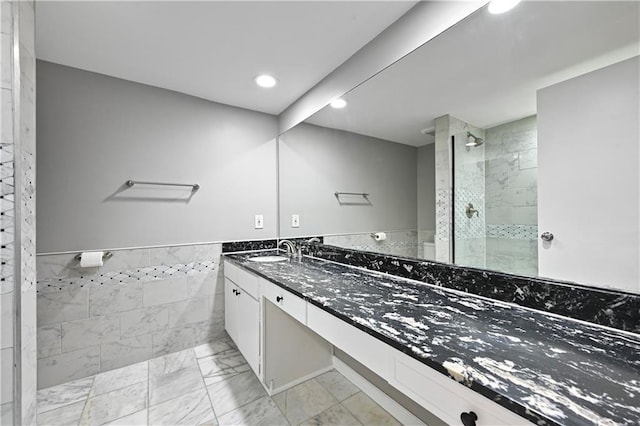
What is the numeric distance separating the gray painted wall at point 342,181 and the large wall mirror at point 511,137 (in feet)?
0.06

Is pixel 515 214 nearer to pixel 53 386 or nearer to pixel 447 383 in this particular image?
pixel 447 383

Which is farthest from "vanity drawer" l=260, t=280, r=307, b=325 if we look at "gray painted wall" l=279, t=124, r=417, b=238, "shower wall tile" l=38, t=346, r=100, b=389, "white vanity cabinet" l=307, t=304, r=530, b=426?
"shower wall tile" l=38, t=346, r=100, b=389

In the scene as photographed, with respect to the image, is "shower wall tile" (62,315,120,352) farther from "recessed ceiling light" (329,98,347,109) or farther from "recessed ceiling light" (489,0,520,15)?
"recessed ceiling light" (489,0,520,15)

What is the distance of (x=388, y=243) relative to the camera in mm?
1665

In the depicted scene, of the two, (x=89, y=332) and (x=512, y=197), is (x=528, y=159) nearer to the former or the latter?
(x=512, y=197)

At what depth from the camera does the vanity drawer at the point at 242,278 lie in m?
1.73

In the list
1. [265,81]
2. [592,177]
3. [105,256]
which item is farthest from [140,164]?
[592,177]

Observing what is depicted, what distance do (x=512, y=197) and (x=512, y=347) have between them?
1.89 feet

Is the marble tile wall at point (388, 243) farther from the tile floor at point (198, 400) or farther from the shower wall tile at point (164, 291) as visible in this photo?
the shower wall tile at point (164, 291)

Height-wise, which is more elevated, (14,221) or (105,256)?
(14,221)

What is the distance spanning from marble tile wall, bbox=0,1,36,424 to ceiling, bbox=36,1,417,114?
1.23ft

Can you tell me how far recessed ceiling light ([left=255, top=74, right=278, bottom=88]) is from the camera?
1.95 metres

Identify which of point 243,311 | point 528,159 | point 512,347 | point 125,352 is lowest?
point 125,352

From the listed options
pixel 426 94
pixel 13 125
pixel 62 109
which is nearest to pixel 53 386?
pixel 13 125
